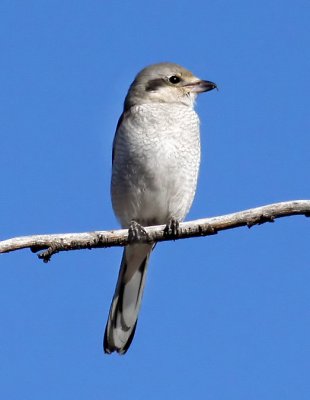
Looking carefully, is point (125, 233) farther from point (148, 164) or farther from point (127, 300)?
point (127, 300)

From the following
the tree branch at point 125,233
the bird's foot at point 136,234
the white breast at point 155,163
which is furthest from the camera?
the white breast at point 155,163

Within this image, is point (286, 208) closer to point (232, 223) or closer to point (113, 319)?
point (232, 223)

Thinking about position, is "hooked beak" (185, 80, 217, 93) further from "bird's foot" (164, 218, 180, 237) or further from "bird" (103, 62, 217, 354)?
"bird's foot" (164, 218, 180, 237)

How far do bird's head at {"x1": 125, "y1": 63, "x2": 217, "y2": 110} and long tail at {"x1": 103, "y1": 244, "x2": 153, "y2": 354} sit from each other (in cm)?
100

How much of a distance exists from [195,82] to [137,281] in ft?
→ 4.66

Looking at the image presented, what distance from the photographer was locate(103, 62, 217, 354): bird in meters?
5.38

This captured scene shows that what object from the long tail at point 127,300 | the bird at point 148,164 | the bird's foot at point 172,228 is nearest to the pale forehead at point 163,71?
the bird at point 148,164

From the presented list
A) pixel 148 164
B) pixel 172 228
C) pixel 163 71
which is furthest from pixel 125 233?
pixel 163 71

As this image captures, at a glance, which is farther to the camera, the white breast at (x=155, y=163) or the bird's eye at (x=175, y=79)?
the bird's eye at (x=175, y=79)

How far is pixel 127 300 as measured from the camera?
19.0 ft

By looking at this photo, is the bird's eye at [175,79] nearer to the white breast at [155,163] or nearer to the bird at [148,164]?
the bird at [148,164]

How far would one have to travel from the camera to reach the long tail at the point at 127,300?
5.67m

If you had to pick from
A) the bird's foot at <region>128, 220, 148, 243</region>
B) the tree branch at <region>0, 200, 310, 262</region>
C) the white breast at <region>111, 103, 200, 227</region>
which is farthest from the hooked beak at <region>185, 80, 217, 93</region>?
the tree branch at <region>0, 200, 310, 262</region>

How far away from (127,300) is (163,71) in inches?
62.4
